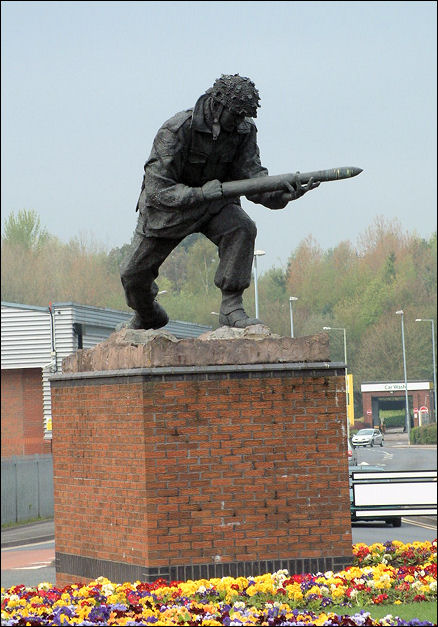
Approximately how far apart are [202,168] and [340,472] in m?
2.68

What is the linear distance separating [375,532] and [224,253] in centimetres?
1345

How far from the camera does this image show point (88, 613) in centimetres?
809

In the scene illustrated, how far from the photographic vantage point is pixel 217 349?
31.1ft

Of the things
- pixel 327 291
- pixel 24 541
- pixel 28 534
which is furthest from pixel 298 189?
pixel 28 534

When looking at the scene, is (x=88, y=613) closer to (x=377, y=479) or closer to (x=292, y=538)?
(x=292, y=538)

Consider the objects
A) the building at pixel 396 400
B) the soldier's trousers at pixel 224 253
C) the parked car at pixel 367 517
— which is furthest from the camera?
the building at pixel 396 400

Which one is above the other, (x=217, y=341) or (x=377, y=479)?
(x=217, y=341)

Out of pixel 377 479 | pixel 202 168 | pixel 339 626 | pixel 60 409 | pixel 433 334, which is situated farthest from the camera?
pixel 433 334

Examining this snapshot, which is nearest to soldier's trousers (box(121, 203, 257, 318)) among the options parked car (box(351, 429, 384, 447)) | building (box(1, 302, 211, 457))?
parked car (box(351, 429, 384, 447))

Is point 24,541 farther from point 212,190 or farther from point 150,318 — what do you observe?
point 212,190

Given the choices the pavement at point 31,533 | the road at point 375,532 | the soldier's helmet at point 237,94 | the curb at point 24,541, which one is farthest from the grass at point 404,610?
the curb at point 24,541

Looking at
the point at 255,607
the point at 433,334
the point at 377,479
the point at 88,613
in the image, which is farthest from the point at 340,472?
the point at 433,334

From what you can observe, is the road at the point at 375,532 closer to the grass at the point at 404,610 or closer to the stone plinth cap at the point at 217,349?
the stone plinth cap at the point at 217,349

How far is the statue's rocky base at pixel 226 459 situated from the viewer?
9.25 m
